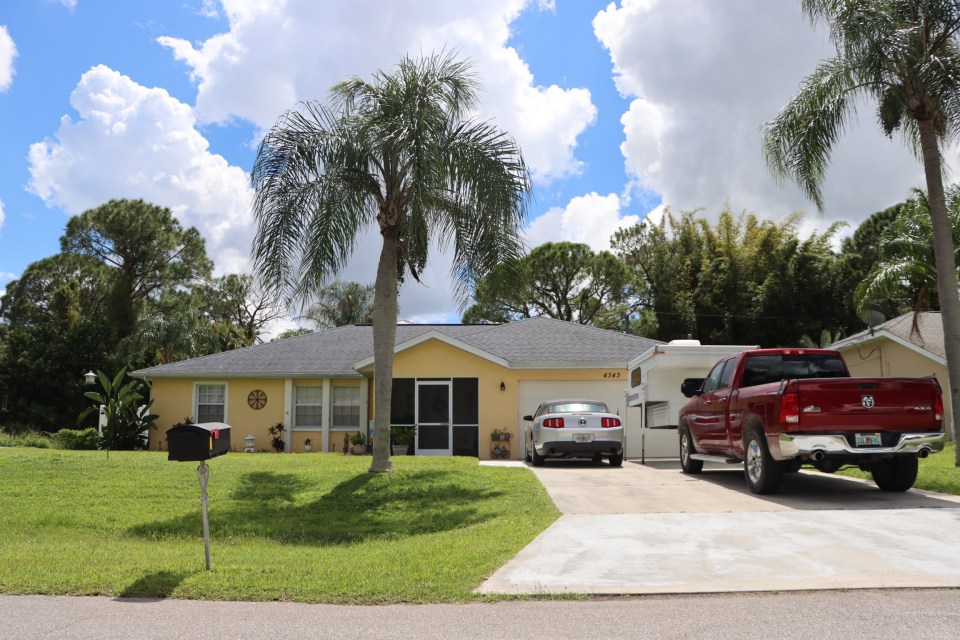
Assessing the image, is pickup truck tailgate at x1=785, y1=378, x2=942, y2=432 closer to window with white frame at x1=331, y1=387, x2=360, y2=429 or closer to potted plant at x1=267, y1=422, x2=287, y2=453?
window with white frame at x1=331, y1=387, x2=360, y2=429

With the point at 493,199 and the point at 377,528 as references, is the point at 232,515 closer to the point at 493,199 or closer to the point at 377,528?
the point at 377,528

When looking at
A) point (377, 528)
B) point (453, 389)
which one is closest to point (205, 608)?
point (377, 528)

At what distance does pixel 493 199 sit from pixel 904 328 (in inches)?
665

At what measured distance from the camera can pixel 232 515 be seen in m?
9.73

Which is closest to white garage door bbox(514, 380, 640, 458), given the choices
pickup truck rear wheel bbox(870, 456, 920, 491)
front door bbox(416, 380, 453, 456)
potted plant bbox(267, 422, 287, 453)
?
front door bbox(416, 380, 453, 456)

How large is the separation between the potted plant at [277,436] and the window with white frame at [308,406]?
0.48 meters

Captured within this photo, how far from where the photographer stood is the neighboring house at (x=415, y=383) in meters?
20.6

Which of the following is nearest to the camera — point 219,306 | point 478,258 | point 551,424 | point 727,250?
point 478,258

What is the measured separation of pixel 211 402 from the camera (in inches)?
895

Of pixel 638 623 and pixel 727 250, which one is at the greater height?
pixel 727 250

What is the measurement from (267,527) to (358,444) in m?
11.5

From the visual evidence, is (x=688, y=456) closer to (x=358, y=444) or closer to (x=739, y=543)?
(x=739, y=543)

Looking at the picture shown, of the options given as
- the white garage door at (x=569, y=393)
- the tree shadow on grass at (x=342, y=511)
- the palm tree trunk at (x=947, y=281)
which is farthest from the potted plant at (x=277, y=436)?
the palm tree trunk at (x=947, y=281)

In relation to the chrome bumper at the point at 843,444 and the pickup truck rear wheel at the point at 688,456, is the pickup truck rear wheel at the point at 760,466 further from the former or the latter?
the pickup truck rear wheel at the point at 688,456
